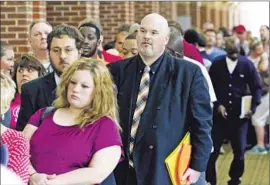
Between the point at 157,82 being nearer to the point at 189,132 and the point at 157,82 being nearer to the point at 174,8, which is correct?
the point at 189,132

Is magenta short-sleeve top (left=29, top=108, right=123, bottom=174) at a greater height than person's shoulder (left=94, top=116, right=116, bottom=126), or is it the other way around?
person's shoulder (left=94, top=116, right=116, bottom=126)

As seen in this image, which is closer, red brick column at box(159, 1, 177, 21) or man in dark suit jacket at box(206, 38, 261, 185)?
man in dark suit jacket at box(206, 38, 261, 185)

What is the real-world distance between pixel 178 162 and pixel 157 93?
0.53 metres

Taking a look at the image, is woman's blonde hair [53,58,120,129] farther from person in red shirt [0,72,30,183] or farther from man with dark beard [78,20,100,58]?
man with dark beard [78,20,100,58]

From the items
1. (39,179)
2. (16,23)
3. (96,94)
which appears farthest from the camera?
(16,23)

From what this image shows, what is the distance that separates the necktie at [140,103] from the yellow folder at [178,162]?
0.30 m

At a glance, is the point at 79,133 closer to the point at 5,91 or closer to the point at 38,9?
the point at 5,91

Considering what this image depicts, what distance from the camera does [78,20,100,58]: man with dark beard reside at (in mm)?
8938

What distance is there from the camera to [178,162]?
7.27 m

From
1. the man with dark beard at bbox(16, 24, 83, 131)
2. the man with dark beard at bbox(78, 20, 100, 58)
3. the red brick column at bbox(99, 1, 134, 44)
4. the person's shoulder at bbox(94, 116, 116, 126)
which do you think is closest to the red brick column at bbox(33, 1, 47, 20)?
the man with dark beard at bbox(78, 20, 100, 58)

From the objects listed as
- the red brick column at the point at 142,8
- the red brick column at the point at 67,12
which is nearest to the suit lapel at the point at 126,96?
the red brick column at the point at 67,12

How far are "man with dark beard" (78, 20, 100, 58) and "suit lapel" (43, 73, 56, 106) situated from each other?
1259 millimetres

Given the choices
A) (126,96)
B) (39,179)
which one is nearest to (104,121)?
(39,179)

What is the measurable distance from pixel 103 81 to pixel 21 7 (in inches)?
291
